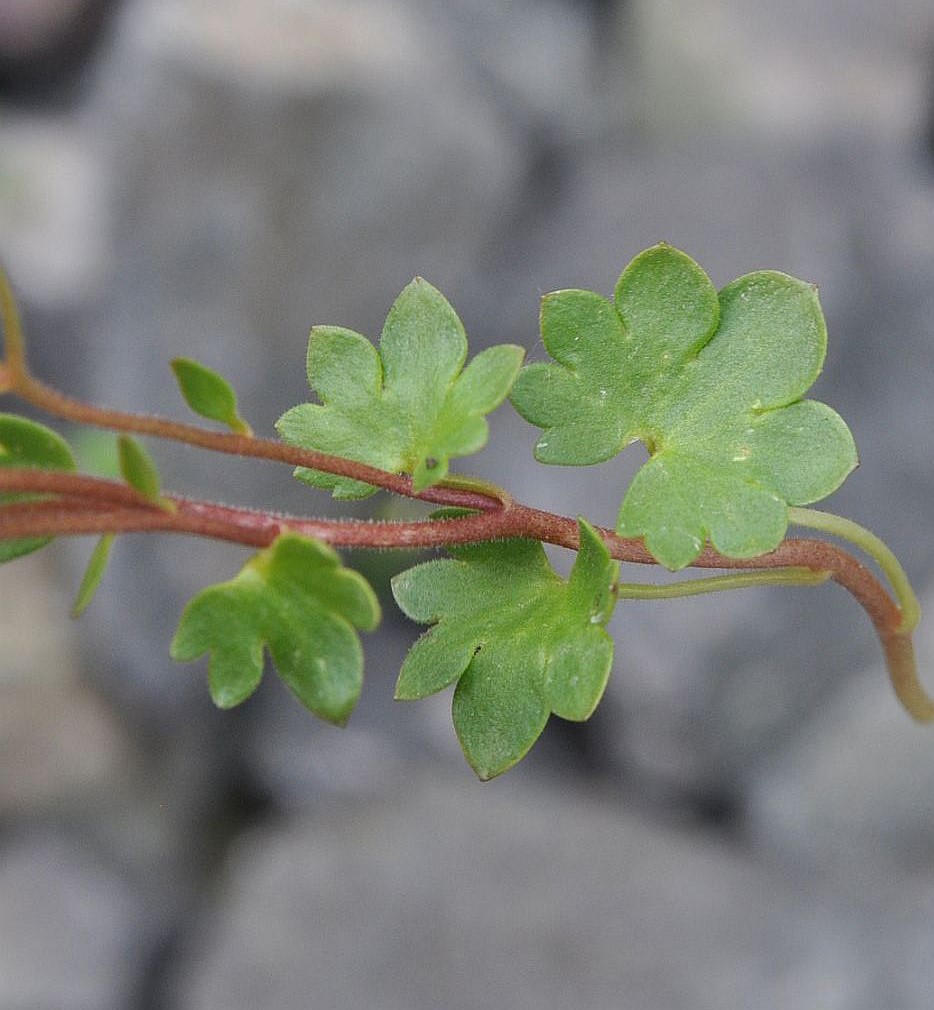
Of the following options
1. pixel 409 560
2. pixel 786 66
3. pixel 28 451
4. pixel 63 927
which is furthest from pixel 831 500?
pixel 28 451

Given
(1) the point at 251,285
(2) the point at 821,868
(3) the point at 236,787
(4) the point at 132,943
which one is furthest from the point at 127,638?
(2) the point at 821,868

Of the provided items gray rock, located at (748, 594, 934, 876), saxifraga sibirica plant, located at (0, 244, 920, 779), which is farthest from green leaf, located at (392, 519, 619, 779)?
gray rock, located at (748, 594, 934, 876)

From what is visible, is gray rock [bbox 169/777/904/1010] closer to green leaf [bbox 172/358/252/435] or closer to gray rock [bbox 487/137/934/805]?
gray rock [bbox 487/137/934/805]

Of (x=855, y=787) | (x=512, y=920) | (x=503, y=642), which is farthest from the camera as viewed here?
(x=855, y=787)

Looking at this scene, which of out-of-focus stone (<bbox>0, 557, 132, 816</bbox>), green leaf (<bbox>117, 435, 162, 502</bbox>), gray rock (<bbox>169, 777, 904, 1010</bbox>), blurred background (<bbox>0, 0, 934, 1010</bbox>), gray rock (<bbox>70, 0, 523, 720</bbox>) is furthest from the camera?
out-of-focus stone (<bbox>0, 557, 132, 816</bbox>)

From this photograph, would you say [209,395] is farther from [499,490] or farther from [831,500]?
[831,500]

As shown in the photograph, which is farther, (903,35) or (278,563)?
(903,35)

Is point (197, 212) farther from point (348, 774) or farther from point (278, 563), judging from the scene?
point (278, 563)
